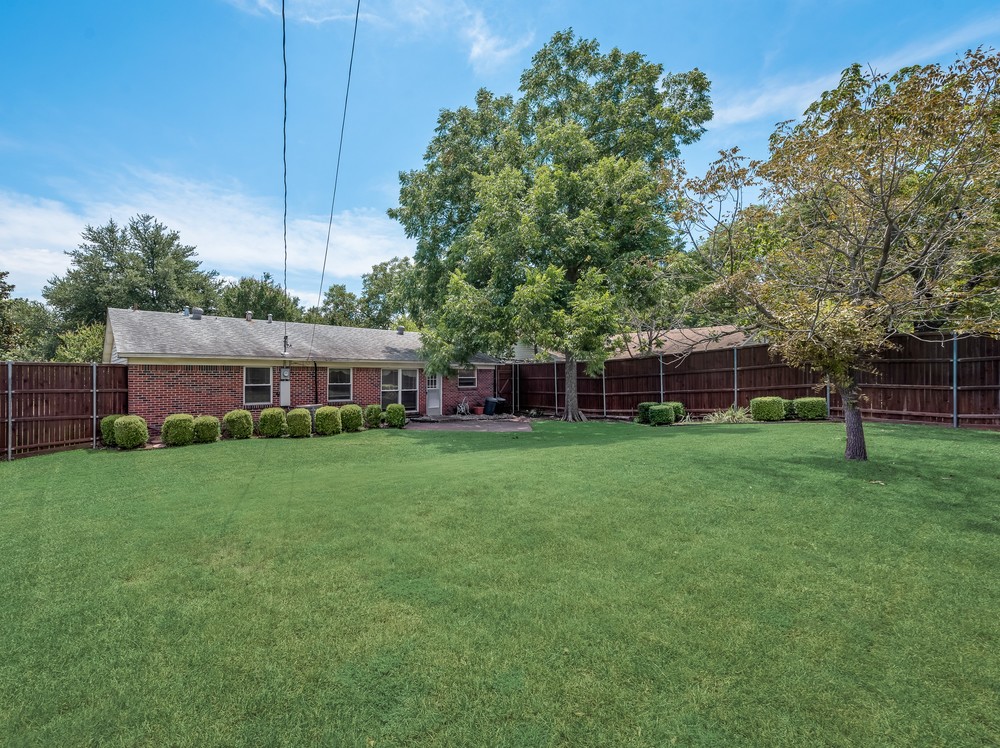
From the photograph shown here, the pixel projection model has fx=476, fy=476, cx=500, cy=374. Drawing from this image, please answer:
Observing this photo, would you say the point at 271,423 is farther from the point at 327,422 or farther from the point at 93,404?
the point at 93,404

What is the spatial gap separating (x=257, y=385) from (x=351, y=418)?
330 cm

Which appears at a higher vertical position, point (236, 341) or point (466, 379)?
point (236, 341)

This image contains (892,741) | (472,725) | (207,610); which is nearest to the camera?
(892,741)

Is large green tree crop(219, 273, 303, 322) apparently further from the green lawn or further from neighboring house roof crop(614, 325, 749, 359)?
the green lawn

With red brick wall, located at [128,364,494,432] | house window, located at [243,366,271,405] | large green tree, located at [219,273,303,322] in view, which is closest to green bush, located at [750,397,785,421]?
red brick wall, located at [128,364,494,432]

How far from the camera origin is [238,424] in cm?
1248

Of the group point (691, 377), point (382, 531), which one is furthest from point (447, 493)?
point (691, 377)

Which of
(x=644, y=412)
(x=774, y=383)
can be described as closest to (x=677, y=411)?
(x=644, y=412)

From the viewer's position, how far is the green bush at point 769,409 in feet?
43.1

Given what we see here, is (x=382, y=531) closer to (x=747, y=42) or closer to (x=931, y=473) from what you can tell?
(x=931, y=473)

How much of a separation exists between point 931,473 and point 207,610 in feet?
26.8

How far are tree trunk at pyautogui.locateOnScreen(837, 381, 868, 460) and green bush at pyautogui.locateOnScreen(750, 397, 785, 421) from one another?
6.28 meters

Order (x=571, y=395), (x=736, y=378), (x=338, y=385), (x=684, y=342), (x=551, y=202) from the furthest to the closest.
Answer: (x=571, y=395), (x=684, y=342), (x=338, y=385), (x=551, y=202), (x=736, y=378)

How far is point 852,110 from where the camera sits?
600 centimetres
